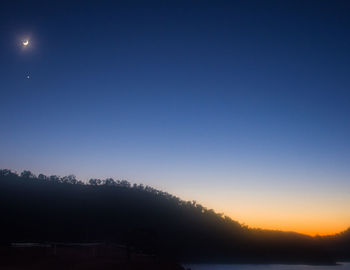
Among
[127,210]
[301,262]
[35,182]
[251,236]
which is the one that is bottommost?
[301,262]

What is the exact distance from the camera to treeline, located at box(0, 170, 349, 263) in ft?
285

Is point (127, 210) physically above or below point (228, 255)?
above

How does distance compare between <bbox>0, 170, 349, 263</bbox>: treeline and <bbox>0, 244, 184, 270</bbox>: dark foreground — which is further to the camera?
<bbox>0, 170, 349, 263</bbox>: treeline

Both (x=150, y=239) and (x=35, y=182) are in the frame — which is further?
(x=35, y=182)

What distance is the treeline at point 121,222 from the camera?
86938 millimetres

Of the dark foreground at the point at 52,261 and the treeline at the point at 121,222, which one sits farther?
the treeline at the point at 121,222

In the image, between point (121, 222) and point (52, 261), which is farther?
point (121, 222)

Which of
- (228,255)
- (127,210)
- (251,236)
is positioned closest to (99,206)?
(127,210)

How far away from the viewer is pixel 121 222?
358 ft

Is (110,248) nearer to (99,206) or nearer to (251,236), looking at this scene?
(99,206)

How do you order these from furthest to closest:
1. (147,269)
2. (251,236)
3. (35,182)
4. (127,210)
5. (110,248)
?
(251,236) < (127,210) < (35,182) < (110,248) < (147,269)

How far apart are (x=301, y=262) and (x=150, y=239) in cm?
16616

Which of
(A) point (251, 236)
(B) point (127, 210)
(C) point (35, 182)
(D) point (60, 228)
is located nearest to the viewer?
(D) point (60, 228)

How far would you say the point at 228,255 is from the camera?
454ft
